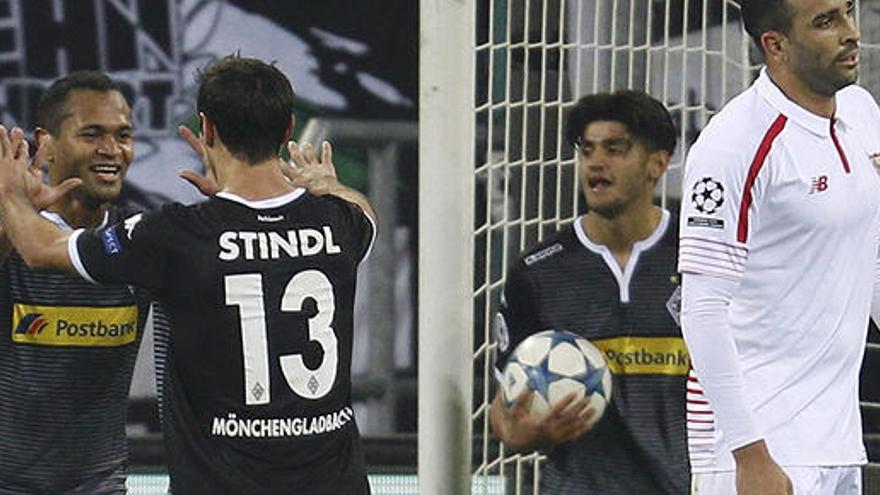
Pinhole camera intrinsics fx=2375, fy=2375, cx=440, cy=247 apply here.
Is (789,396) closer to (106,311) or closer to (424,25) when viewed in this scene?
(424,25)

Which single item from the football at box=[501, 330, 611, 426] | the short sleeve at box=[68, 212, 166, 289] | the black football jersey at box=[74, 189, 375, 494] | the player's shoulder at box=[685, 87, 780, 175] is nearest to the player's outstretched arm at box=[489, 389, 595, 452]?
the football at box=[501, 330, 611, 426]

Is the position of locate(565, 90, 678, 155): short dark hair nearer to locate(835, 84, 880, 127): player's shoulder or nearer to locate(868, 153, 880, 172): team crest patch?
locate(835, 84, 880, 127): player's shoulder

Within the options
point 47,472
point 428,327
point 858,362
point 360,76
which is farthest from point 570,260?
point 360,76

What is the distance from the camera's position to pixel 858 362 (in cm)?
530

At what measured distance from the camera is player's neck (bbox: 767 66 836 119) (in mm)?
5223

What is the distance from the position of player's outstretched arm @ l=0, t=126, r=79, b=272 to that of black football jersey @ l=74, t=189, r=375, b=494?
0.07 m

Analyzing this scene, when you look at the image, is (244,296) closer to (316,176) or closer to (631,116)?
(316,176)

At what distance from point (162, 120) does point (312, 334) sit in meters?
5.55

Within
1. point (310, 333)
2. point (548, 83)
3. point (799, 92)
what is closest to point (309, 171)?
point (310, 333)

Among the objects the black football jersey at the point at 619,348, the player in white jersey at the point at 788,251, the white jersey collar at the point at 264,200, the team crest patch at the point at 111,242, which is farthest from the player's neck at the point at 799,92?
the team crest patch at the point at 111,242

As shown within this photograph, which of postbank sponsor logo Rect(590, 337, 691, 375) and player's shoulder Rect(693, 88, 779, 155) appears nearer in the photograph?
player's shoulder Rect(693, 88, 779, 155)

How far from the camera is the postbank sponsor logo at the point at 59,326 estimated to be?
19.3ft

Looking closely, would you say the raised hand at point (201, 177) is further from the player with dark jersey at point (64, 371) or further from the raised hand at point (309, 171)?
the player with dark jersey at point (64, 371)

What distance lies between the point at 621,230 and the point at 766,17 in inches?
37.4
